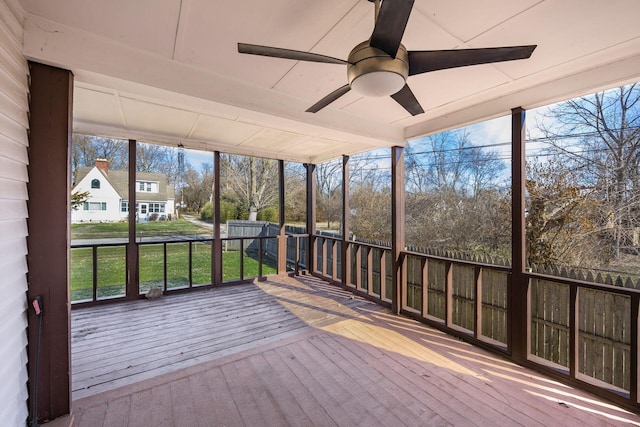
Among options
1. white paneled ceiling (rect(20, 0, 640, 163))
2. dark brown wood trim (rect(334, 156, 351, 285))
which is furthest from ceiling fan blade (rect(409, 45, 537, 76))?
dark brown wood trim (rect(334, 156, 351, 285))

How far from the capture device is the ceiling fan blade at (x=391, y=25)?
39.9 inches

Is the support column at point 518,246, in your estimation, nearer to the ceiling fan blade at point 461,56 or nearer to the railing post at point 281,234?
the ceiling fan blade at point 461,56

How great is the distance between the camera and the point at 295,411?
1.88 meters

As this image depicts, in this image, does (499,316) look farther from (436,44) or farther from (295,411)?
(436,44)

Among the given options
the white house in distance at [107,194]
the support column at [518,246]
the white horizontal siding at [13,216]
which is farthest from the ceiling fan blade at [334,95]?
the white house in distance at [107,194]

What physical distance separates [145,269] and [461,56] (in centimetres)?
480

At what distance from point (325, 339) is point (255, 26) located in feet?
9.50

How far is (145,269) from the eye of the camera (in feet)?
13.7

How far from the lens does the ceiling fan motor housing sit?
4.31ft

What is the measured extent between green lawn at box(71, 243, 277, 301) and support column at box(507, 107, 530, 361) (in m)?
4.16

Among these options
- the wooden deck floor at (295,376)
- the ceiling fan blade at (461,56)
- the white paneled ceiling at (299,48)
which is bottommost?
the wooden deck floor at (295,376)

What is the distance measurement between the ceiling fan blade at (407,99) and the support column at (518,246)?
1274 mm

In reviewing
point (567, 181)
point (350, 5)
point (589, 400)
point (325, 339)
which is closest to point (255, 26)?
point (350, 5)

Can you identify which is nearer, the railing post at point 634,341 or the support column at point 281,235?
the railing post at point 634,341
